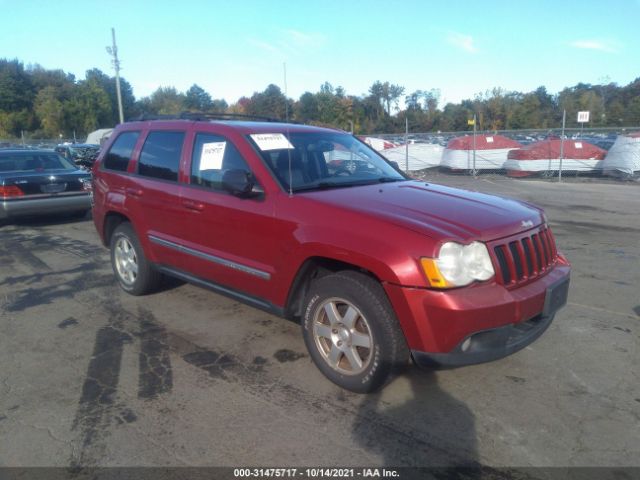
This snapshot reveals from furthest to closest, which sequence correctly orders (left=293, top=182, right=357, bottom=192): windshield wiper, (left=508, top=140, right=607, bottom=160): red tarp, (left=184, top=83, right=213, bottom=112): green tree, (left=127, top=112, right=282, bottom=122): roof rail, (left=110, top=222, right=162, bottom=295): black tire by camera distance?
1. (left=184, top=83, right=213, bottom=112): green tree
2. (left=508, top=140, right=607, bottom=160): red tarp
3. (left=110, top=222, right=162, bottom=295): black tire
4. (left=127, top=112, right=282, bottom=122): roof rail
5. (left=293, top=182, right=357, bottom=192): windshield wiper

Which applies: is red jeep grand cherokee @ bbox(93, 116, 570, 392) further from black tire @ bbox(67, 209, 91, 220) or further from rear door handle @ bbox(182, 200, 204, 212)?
black tire @ bbox(67, 209, 91, 220)

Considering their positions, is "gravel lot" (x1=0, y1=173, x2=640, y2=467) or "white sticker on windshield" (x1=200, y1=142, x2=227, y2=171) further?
"white sticker on windshield" (x1=200, y1=142, x2=227, y2=171)

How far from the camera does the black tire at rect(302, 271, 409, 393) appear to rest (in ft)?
10.3

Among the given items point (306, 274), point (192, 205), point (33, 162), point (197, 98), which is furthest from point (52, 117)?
point (306, 274)

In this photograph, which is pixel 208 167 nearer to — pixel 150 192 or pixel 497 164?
pixel 150 192

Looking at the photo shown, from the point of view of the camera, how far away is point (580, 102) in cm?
5584

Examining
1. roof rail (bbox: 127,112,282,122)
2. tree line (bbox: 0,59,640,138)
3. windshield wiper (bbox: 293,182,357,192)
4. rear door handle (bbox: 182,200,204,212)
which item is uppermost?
tree line (bbox: 0,59,640,138)

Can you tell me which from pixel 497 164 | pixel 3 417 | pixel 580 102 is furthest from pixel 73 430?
pixel 580 102

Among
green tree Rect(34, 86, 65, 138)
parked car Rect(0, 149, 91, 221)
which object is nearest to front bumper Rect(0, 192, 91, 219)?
parked car Rect(0, 149, 91, 221)

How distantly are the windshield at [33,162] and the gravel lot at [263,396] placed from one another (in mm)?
5426

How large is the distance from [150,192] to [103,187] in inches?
44.4

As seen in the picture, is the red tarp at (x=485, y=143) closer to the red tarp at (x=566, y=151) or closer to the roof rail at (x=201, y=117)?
the red tarp at (x=566, y=151)

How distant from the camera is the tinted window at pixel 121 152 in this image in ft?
17.6

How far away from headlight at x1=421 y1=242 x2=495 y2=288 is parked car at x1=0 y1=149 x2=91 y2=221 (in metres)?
8.84
